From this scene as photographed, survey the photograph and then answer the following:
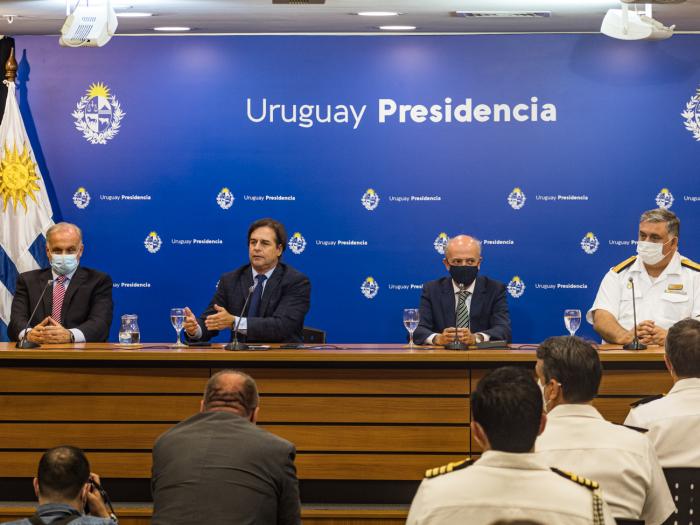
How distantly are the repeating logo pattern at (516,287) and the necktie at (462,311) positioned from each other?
1356 millimetres

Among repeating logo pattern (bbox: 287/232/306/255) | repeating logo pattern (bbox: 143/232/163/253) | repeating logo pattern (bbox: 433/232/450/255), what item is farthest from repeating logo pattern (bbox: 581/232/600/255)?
repeating logo pattern (bbox: 143/232/163/253)

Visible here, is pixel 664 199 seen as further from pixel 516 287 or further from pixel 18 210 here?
pixel 18 210

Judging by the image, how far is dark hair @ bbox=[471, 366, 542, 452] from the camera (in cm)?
229

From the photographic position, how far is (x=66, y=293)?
232 inches

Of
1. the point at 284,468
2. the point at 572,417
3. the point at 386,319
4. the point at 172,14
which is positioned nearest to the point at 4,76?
the point at 172,14

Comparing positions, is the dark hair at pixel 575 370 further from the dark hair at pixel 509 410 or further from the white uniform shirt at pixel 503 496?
the white uniform shirt at pixel 503 496

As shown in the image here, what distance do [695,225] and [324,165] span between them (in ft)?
8.95

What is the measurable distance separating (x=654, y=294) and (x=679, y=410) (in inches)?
105

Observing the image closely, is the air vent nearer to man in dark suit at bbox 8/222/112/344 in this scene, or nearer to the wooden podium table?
the wooden podium table

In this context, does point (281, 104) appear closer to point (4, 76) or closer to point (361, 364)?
point (4, 76)

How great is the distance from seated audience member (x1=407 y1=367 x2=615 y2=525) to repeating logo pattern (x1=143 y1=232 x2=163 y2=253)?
17.8 feet

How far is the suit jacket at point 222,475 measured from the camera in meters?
2.92

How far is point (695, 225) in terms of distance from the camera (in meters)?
7.24

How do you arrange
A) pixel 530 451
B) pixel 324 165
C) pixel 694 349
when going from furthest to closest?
pixel 324 165 < pixel 694 349 < pixel 530 451
